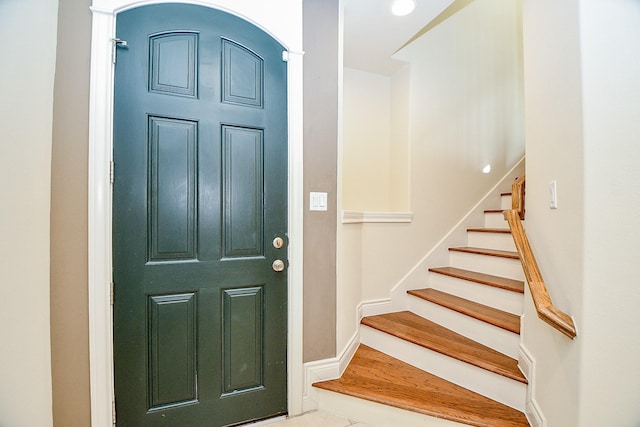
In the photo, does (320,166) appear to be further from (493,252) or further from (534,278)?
(493,252)

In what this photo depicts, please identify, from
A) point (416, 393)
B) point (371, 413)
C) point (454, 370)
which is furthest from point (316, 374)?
point (454, 370)

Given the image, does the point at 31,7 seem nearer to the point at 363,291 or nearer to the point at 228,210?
the point at 228,210

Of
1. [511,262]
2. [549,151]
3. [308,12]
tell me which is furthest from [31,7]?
[511,262]

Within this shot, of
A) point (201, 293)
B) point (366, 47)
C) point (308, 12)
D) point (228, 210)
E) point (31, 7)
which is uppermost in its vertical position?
point (366, 47)

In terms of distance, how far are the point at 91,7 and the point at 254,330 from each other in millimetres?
1822

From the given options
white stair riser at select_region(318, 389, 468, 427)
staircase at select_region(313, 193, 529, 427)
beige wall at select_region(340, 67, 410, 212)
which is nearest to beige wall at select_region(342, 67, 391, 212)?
beige wall at select_region(340, 67, 410, 212)

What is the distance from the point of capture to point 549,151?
48.4 inches

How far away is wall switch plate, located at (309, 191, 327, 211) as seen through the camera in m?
1.69

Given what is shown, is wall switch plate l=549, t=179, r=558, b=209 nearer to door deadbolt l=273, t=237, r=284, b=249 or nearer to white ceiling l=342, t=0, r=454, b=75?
door deadbolt l=273, t=237, r=284, b=249

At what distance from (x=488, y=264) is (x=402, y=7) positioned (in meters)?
2.08

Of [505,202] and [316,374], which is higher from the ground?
[505,202]

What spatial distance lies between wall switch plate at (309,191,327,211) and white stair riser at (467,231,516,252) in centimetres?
170

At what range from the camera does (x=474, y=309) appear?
193cm

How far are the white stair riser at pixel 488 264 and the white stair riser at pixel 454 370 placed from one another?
86 centimetres
